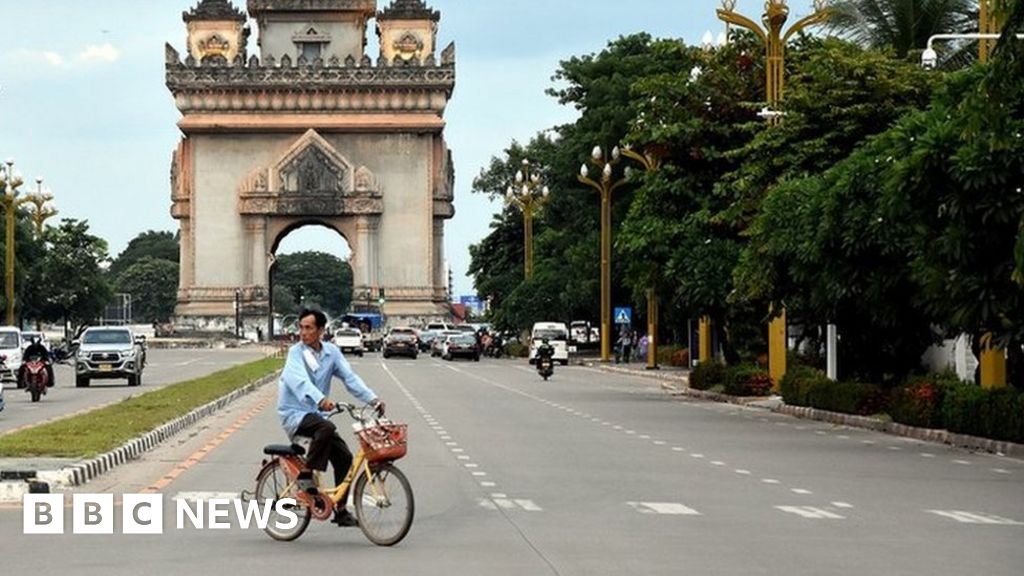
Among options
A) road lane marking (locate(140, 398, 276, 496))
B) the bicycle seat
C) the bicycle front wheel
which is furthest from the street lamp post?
the bicycle front wheel

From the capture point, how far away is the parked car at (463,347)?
93.4 m

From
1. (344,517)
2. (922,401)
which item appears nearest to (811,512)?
(344,517)

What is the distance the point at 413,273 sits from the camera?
12306cm

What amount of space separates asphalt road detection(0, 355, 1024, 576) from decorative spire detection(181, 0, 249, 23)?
9353cm

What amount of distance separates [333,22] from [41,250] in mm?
26899

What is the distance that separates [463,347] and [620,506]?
245ft

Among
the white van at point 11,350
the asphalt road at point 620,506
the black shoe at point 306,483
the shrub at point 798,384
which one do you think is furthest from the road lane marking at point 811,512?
the white van at point 11,350

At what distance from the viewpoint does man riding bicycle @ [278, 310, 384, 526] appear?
15633 millimetres

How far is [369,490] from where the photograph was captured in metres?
15.2

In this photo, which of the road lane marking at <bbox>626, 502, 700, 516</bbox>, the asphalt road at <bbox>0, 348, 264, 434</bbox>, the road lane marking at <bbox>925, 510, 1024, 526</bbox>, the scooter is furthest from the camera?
the scooter

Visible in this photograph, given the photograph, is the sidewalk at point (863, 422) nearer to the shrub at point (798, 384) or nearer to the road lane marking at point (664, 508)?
the shrub at point (798, 384)

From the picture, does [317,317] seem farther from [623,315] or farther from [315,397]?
[623,315]

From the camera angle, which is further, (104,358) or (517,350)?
(517,350)

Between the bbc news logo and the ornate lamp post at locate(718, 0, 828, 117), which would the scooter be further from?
the bbc news logo
